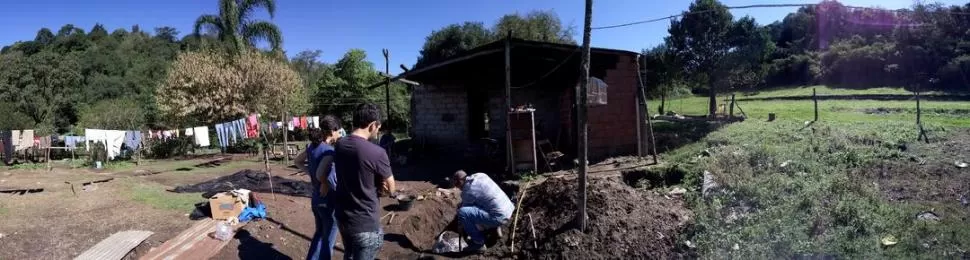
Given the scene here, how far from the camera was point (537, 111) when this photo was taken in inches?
527

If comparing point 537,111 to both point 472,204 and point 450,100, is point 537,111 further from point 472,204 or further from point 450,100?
point 472,204

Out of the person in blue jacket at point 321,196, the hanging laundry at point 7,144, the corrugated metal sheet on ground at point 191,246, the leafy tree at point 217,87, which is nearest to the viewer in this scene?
the person in blue jacket at point 321,196

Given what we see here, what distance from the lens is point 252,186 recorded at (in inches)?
381

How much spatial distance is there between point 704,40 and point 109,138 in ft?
87.0

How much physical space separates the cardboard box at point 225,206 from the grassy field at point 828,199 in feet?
17.3

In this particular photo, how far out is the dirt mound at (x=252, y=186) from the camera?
912cm

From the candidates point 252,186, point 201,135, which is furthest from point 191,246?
point 201,135

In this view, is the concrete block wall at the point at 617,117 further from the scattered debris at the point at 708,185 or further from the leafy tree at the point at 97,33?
the leafy tree at the point at 97,33

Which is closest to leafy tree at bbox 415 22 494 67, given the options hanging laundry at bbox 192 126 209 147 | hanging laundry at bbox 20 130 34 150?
hanging laundry at bbox 192 126 209 147

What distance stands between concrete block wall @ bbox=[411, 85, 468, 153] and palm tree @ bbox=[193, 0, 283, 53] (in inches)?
425

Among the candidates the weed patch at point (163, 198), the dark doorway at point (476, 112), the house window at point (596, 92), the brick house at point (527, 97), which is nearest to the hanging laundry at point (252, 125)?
the brick house at point (527, 97)

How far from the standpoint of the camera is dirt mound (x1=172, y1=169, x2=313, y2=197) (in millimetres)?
9117

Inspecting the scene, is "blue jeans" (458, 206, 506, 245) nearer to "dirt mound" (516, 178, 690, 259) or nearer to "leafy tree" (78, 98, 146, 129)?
"dirt mound" (516, 178, 690, 259)

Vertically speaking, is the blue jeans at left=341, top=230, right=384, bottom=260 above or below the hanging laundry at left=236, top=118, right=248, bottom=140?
below
